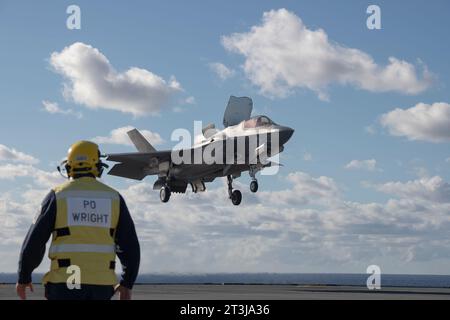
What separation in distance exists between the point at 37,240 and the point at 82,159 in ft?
3.39

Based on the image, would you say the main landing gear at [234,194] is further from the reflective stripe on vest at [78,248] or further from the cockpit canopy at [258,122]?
the reflective stripe on vest at [78,248]

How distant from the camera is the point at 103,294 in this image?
23.3 ft

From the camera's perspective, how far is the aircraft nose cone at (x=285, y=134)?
127ft

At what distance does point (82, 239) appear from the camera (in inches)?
279

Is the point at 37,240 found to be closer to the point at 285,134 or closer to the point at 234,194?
the point at 285,134

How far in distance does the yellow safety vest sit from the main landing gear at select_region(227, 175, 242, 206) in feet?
121

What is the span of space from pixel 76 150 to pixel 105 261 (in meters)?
1.30

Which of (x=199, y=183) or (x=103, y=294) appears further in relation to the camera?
(x=199, y=183)
